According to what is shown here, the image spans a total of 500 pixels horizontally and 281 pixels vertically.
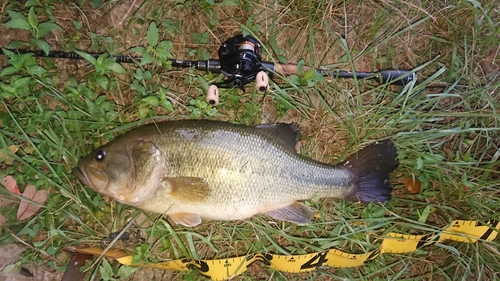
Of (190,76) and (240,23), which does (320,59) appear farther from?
(190,76)

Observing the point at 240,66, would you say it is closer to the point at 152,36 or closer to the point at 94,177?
the point at 152,36

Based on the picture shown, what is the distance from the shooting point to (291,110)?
3137mm

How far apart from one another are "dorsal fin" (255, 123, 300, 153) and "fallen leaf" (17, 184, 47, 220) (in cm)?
166

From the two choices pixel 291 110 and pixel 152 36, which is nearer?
pixel 152 36

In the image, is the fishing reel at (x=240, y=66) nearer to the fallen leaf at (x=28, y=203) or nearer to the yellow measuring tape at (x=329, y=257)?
the yellow measuring tape at (x=329, y=257)

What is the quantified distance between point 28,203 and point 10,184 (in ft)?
0.61

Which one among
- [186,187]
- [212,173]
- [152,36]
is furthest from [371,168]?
[152,36]

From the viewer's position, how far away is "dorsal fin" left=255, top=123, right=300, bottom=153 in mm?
2740

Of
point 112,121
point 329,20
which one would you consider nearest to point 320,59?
point 329,20

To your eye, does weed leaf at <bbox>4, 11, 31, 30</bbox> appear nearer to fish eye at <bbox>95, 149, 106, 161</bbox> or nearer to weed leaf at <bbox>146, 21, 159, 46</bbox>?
weed leaf at <bbox>146, 21, 159, 46</bbox>

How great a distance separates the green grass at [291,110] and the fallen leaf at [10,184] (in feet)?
0.18

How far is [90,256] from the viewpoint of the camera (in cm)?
277

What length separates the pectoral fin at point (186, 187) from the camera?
97.7 inches

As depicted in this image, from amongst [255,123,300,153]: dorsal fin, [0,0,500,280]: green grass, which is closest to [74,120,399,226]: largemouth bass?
[255,123,300,153]: dorsal fin
